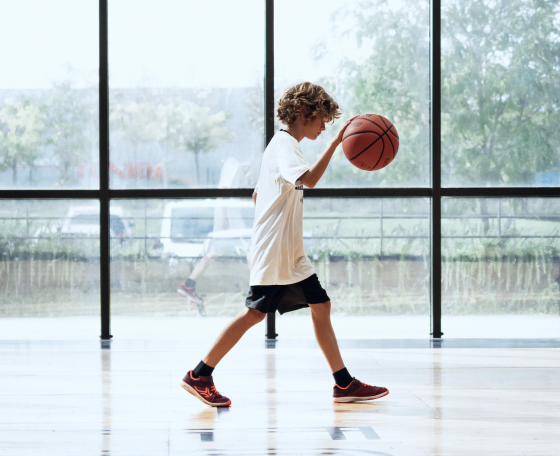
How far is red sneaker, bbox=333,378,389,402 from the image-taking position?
2643 mm

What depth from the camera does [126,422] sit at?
2373mm

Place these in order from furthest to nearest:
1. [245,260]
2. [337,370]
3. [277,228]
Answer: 1. [245,260]
2. [337,370]
3. [277,228]

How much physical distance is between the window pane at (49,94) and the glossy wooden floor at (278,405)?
1102mm

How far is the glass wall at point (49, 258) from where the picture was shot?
4043mm

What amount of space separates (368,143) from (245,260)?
Result: 1728 mm

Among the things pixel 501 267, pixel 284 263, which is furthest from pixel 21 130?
pixel 501 267

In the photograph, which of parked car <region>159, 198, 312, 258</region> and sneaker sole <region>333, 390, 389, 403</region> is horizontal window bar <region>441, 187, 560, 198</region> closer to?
parked car <region>159, 198, 312, 258</region>

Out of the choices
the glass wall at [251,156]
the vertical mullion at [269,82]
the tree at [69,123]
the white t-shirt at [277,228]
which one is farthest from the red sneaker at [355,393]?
the tree at [69,123]

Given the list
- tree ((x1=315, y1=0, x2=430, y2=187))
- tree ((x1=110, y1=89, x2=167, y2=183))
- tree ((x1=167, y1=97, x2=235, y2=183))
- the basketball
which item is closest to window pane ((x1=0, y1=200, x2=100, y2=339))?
tree ((x1=110, y1=89, x2=167, y2=183))

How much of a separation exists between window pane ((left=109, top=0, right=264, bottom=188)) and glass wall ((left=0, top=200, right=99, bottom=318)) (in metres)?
0.37

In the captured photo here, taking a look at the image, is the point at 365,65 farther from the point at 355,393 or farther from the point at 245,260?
the point at 355,393

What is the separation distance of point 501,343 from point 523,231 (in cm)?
74

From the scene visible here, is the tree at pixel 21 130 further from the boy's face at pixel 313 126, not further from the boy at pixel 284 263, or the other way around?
the boy's face at pixel 313 126

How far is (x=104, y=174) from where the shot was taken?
4.00 meters
